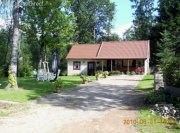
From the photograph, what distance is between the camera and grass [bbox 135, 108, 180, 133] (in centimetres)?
973

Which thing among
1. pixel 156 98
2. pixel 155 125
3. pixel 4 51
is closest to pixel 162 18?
pixel 4 51

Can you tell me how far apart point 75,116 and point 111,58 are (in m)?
34.8

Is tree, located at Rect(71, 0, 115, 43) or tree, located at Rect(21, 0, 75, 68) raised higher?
tree, located at Rect(71, 0, 115, 43)

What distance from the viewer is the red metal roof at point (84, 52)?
4846cm

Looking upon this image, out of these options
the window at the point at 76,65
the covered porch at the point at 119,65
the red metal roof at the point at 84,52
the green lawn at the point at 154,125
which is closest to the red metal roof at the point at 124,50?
the covered porch at the point at 119,65

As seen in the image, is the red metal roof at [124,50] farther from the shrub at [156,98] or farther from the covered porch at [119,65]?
the shrub at [156,98]

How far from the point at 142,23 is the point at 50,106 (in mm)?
47752

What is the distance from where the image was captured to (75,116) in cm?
1193

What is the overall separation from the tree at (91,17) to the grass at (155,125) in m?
50.7

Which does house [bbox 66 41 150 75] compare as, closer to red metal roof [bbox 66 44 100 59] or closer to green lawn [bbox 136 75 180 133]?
red metal roof [bbox 66 44 100 59]

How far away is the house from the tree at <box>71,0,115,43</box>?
498 inches

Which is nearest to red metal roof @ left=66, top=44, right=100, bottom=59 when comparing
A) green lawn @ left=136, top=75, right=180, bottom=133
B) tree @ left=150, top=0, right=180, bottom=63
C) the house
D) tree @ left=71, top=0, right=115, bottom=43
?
the house

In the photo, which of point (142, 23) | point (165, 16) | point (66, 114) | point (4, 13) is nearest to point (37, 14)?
point (4, 13)

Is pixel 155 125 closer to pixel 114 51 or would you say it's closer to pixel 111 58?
pixel 111 58
